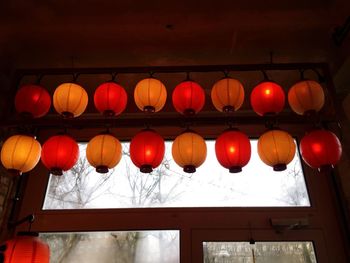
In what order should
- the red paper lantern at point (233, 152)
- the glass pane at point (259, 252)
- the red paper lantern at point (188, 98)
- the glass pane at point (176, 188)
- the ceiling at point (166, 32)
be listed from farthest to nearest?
the glass pane at point (176, 188)
the glass pane at point (259, 252)
the ceiling at point (166, 32)
the red paper lantern at point (188, 98)
the red paper lantern at point (233, 152)

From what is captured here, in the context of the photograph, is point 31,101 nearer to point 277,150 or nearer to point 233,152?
point 233,152

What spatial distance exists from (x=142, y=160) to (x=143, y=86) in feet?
1.78

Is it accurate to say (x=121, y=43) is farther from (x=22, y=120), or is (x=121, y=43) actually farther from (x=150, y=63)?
(x=22, y=120)

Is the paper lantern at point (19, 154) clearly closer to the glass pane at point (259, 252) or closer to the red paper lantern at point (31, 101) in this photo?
the red paper lantern at point (31, 101)

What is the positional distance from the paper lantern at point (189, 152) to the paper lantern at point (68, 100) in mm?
782

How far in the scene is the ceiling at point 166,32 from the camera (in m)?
2.56

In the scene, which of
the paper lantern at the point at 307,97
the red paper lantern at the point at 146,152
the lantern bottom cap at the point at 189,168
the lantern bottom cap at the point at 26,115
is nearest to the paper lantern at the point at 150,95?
the red paper lantern at the point at 146,152

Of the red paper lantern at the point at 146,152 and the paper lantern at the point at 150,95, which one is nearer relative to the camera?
the red paper lantern at the point at 146,152

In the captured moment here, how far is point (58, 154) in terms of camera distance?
2215 millimetres

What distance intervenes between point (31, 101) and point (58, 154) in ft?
1.50

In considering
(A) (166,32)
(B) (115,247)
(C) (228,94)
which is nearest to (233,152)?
(C) (228,94)

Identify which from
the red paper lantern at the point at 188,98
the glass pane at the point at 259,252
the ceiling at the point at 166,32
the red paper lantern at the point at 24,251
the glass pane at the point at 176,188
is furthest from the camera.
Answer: the glass pane at the point at 176,188

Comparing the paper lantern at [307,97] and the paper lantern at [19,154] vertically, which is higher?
the paper lantern at [307,97]

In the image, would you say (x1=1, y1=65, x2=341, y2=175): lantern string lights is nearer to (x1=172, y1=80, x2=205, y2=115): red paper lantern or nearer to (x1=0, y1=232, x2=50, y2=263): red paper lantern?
(x1=172, y1=80, x2=205, y2=115): red paper lantern
